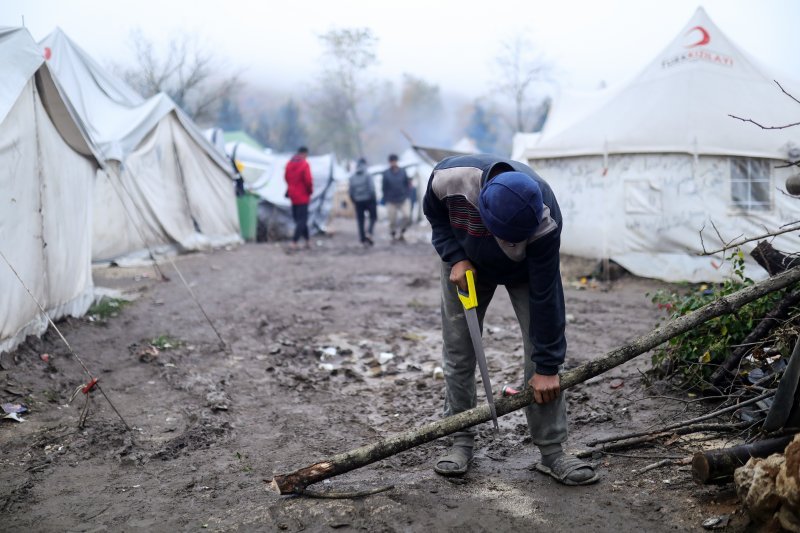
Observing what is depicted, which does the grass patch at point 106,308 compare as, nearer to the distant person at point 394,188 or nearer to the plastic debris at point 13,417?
the plastic debris at point 13,417

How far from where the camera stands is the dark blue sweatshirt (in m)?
2.61

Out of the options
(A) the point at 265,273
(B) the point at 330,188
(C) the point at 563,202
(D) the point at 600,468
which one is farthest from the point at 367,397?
(B) the point at 330,188

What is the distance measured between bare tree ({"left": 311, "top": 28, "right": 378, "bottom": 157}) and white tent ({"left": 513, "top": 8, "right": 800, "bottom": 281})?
2337cm

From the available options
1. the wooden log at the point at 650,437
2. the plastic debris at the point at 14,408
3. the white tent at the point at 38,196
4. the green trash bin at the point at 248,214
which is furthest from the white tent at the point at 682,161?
the plastic debris at the point at 14,408

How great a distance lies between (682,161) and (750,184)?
38.0 inches

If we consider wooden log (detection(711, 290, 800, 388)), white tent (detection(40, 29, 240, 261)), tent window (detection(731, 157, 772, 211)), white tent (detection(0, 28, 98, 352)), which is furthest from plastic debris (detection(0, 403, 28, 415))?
tent window (detection(731, 157, 772, 211))

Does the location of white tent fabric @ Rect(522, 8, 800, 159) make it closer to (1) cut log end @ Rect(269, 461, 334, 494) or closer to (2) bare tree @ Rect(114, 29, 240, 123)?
(1) cut log end @ Rect(269, 461, 334, 494)

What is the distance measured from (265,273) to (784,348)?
25.9ft

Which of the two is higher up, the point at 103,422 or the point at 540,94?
the point at 540,94

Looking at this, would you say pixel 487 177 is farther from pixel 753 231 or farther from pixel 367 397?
pixel 753 231

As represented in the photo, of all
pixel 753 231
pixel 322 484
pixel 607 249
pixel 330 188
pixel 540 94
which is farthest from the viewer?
pixel 540 94

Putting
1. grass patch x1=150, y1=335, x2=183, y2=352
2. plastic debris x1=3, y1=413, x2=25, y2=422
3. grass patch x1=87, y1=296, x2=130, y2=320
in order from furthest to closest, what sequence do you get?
grass patch x1=87, y1=296, x2=130, y2=320 < grass patch x1=150, y1=335, x2=183, y2=352 < plastic debris x1=3, y1=413, x2=25, y2=422

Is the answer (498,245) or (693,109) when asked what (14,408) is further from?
(693,109)

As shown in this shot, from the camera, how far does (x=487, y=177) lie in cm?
271
